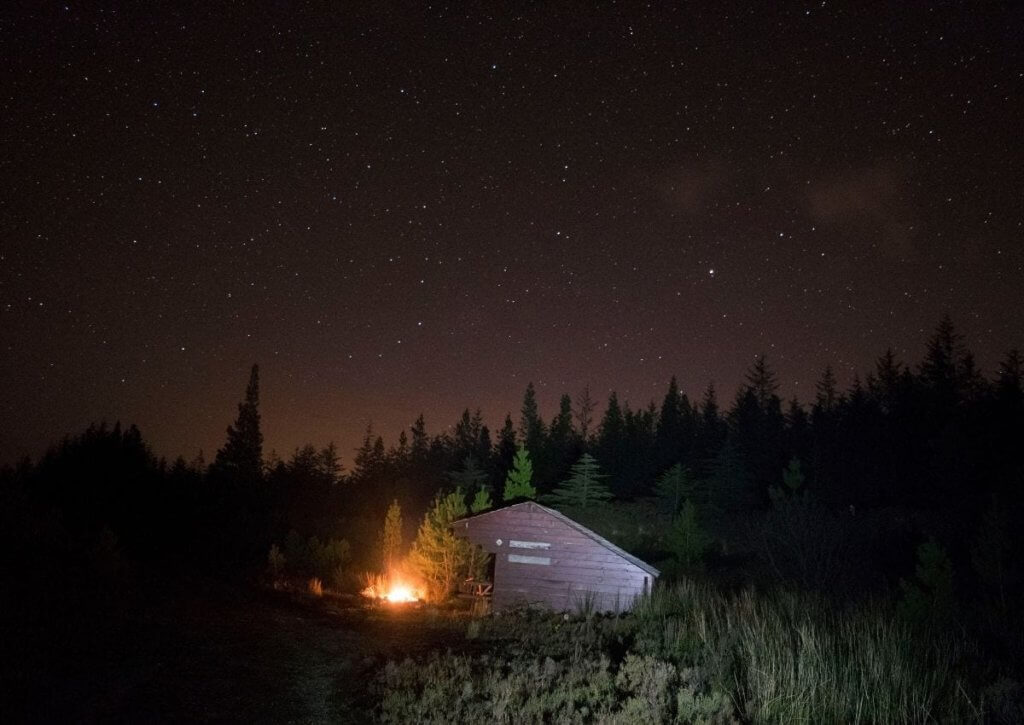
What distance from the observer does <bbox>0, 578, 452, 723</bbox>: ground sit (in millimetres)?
7723

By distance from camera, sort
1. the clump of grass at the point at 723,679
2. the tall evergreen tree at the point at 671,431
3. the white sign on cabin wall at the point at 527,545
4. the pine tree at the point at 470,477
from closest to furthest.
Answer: the clump of grass at the point at 723,679 < the white sign on cabin wall at the point at 527,545 < the pine tree at the point at 470,477 < the tall evergreen tree at the point at 671,431

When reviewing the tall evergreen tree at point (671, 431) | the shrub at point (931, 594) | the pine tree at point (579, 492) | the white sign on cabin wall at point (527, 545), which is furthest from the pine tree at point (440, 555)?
the tall evergreen tree at point (671, 431)

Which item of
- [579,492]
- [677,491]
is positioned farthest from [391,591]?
[677,491]

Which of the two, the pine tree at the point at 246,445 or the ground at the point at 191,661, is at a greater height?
the pine tree at the point at 246,445

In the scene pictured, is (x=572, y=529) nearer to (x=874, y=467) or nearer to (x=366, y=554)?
(x=366, y=554)

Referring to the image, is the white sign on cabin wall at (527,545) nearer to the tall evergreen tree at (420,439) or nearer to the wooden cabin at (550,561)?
the wooden cabin at (550,561)

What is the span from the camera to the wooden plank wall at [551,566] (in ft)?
71.3

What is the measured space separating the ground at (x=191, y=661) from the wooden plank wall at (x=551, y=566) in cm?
792

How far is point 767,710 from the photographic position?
6879mm

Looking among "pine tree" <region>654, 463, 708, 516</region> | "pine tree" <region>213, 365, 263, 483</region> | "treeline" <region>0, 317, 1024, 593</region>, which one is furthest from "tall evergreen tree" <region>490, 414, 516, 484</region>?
"pine tree" <region>213, 365, 263, 483</region>

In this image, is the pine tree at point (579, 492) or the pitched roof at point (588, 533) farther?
the pine tree at point (579, 492)

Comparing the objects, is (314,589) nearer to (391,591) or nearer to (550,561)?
(391,591)

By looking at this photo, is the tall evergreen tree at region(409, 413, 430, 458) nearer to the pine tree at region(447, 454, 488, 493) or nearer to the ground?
the pine tree at region(447, 454, 488, 493)

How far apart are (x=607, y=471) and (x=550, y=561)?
161 ft
